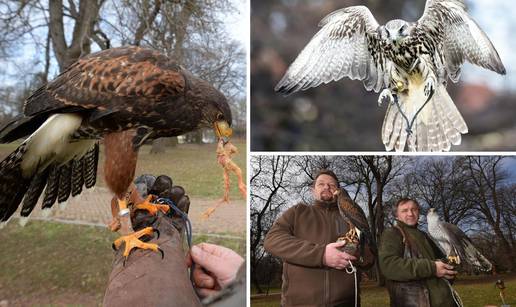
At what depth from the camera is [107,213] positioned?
273 cm

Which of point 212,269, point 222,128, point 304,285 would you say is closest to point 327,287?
point 304,285

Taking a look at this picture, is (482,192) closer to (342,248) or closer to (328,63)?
(342,248)

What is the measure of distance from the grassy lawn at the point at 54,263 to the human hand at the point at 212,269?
899 millimetres

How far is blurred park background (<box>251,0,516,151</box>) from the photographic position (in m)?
2.14

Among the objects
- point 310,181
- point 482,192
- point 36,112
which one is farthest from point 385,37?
point 36,112

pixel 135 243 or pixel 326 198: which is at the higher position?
pixel 326 198

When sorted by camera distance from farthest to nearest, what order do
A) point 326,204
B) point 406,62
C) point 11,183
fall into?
point 326,204, point 406,62, point 11,183

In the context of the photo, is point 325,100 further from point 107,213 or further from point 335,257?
point 107,213

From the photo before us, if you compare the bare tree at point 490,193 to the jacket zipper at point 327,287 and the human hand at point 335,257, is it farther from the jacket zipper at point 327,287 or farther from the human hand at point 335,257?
the jacket zipper at point 327,287

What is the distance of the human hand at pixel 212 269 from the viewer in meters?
2.14

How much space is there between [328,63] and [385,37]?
276 millimetres

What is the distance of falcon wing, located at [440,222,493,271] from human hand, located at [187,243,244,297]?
95 centimetres

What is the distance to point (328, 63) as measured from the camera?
2205mm

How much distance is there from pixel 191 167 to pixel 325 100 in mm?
894
